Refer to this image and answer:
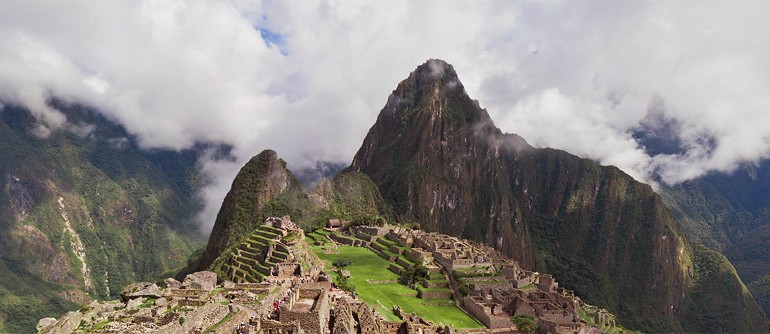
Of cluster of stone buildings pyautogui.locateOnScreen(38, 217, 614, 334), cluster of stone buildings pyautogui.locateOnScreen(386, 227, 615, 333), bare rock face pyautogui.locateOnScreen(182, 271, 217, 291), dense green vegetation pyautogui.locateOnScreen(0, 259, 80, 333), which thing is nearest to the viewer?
cluster of stone buildings pyautogui.locateOnScreen(38, 217, 614, 334)

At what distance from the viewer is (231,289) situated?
32344mm

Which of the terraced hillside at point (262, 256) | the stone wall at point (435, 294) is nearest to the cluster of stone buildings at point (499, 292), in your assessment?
the stone wall at point (435, 294)

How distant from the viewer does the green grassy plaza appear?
52.7 meters

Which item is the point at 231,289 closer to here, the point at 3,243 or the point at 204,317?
the point at 204,317

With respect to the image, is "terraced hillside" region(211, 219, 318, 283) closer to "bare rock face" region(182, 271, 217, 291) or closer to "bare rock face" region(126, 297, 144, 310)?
"bare rock face" region(182, 271, 217, 291)

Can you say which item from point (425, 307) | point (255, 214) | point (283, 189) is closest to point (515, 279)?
point (425, 307)

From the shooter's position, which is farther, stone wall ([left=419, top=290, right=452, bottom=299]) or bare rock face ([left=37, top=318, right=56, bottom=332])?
stone wall ([left=419, top=290, right=452, bottom=299])

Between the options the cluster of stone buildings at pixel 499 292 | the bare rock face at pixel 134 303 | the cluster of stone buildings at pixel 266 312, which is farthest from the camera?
the cluster of stone buildings at pixel 499 292

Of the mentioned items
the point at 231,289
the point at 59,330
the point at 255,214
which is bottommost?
the point at 59,330

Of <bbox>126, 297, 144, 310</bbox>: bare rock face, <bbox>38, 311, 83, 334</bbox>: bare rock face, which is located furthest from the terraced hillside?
<bbox>38, 311, 83, 334</bbox>: bare rock face

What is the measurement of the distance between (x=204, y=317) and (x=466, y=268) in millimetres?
49069

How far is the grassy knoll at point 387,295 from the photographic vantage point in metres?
52.7

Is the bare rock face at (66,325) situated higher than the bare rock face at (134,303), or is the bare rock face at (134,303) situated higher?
the bare rock face at (134,303)

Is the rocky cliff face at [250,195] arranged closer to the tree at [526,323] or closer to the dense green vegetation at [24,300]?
the dense green vegetation at [24,300]
